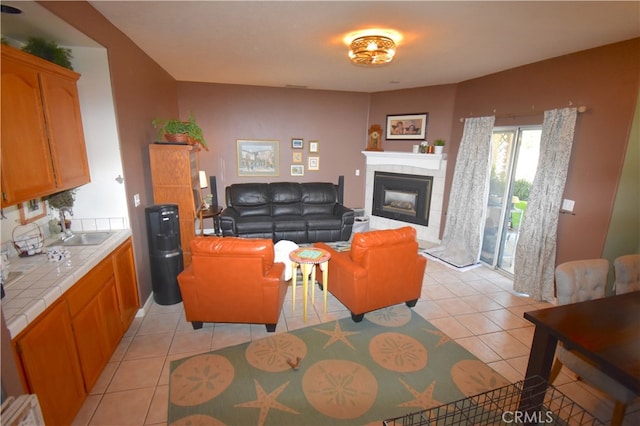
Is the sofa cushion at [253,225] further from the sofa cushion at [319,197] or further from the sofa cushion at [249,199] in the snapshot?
the sofa cushion at [319,197]

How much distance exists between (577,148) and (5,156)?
4.89m

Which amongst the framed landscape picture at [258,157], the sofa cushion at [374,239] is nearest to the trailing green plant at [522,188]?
→ the sofa cushion at [374,239]

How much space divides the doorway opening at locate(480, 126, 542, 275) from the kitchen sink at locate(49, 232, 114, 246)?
4.81 m

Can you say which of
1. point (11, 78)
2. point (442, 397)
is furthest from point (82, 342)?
point (442, 397)

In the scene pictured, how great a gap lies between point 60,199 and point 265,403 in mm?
2417

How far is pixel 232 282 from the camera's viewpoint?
8.77 ft

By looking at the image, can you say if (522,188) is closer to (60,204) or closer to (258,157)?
(258,157)

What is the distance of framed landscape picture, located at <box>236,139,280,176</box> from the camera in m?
5.94

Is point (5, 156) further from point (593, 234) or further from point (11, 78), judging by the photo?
point (593, 234)

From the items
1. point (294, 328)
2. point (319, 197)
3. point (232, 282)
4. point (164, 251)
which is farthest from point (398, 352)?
point (319, 197)

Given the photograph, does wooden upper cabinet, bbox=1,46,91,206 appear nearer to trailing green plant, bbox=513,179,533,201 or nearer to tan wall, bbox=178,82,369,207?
tan wall, bbox=178,82,369,207

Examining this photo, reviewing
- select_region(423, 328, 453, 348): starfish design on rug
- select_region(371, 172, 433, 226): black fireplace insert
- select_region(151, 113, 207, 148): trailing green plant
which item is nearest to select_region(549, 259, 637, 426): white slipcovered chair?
select_region(423, 328, 453, 348): starfish design on rug

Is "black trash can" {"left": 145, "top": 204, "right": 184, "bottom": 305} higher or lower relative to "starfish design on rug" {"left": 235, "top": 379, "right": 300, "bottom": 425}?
higher

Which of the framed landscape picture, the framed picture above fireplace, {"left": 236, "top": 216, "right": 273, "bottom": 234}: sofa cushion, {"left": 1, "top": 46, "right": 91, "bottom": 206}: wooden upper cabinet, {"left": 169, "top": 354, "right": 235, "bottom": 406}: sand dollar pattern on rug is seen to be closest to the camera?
{"left": 1, "top": 46, "right": 91, "bottom": 206}: wooden upper cabinet
